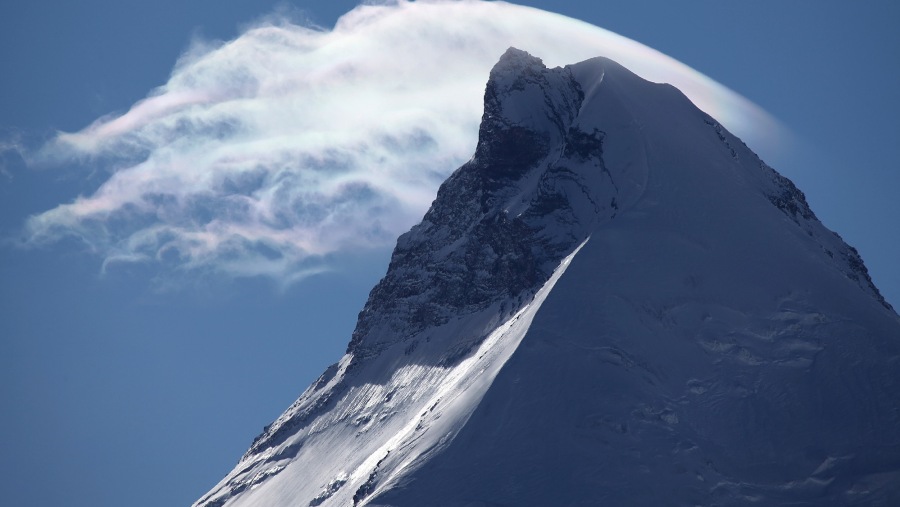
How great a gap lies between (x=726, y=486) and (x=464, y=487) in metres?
20.8

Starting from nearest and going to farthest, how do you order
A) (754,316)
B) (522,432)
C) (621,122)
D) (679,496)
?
(679,496), (522,432), (754,316), (621,122)

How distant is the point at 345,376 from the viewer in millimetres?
175125

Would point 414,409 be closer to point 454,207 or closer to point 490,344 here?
point 490,344

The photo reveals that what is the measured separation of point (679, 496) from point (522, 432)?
14809 millimetres

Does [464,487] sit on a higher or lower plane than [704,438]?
higher

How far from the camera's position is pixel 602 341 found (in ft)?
446

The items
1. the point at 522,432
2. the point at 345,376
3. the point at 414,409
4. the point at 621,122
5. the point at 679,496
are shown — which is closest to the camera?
the point at 679,496

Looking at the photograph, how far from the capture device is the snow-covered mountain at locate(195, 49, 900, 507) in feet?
409

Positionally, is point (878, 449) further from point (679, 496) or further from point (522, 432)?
point (522, 432)

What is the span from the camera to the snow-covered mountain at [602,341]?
124562 mm

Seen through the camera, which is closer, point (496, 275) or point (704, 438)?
point (704, 438)

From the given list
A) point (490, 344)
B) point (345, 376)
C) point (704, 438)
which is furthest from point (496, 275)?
point (704, 438)

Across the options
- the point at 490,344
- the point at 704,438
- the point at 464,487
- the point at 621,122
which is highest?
the point at 621,122

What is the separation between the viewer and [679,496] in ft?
395
